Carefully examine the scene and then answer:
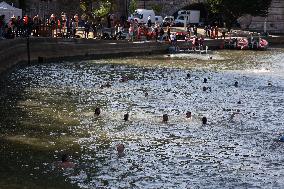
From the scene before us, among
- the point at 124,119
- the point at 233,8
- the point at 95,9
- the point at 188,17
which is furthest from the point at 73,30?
the point at 188,17

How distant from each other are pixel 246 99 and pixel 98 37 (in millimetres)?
28235

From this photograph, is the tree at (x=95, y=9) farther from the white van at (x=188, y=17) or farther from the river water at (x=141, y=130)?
the river water at (x=141, y=130)

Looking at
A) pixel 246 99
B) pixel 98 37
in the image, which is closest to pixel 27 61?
pixel 98 37

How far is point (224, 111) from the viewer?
2800cm

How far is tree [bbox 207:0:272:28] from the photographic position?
79.8 meters

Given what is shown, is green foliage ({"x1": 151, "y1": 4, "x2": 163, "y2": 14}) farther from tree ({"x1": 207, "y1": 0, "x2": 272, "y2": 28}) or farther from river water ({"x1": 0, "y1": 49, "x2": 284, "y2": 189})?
river water ({"x1": 0, "y1": 49, "x2": 284, "y2": 189})

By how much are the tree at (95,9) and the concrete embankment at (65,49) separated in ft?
42.4

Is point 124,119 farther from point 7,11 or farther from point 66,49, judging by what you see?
point 7,11

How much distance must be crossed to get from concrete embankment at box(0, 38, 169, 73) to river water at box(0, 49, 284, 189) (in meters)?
1.46

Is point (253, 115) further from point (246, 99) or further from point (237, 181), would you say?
point (237, 181)

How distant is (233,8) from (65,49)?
112 feet

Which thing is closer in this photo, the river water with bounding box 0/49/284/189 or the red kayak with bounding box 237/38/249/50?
the river water with bounding box 0/49/284/189

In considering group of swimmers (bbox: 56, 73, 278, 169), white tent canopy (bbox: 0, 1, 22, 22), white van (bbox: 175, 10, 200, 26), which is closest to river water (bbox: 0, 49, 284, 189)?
group of swimmers (bbox: 56, 73, 278, 169)

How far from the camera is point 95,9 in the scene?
258 ft
